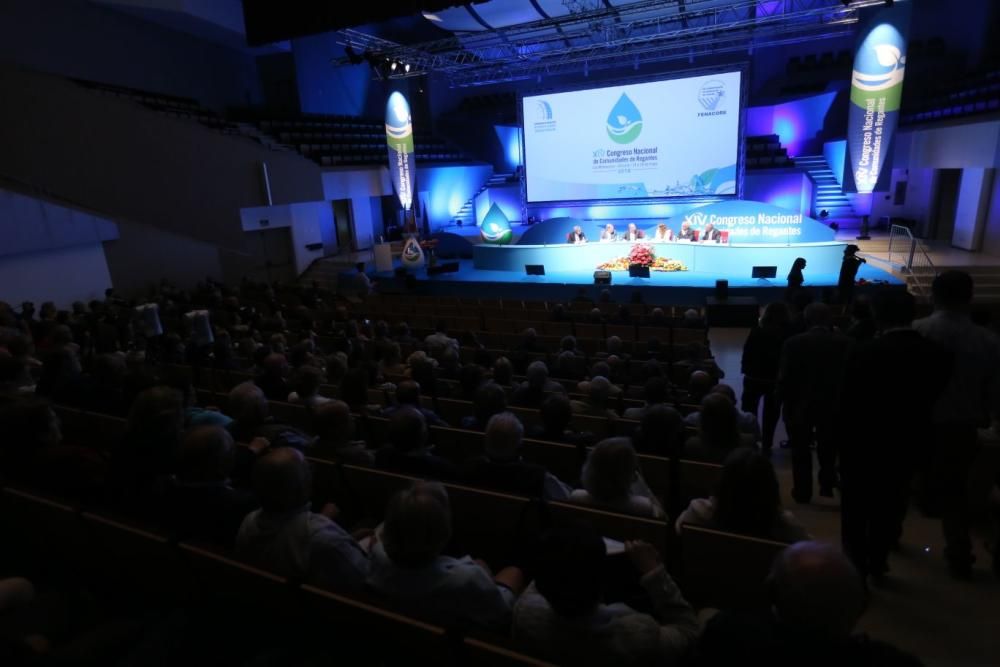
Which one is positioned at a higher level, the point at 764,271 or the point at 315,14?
the point at 315,14

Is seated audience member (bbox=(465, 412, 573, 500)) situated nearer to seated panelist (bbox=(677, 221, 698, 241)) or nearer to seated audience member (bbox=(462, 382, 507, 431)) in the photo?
seated audience member (bbox=(462, 382, 507, 431))

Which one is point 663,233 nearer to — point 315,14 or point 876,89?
point 876,89

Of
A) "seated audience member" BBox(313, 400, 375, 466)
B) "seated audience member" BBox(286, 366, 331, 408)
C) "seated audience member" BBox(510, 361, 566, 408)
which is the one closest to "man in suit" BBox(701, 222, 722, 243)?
"seated audience member" BBox(510, 361, 566, 408)

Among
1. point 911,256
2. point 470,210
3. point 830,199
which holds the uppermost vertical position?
point 470,210

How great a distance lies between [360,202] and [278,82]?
187 inches

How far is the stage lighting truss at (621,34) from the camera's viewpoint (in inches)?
405

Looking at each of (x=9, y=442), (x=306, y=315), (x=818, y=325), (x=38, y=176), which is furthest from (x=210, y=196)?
(x=818, y=325)

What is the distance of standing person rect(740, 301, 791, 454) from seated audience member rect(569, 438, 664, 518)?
2183 mm

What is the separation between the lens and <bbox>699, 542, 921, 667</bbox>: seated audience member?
105 cm

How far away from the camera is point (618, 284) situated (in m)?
10.1

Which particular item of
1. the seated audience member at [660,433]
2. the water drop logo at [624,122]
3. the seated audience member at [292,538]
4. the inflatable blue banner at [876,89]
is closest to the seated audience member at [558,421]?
the seated audience member at [660,433]

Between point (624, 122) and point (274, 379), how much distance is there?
35.9 feet

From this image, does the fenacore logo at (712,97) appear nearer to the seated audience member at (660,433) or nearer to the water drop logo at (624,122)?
the water drop logo at (624,122)

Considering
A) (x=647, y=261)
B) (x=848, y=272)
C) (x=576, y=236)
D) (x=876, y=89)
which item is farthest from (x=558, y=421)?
(x=876, y=89)
